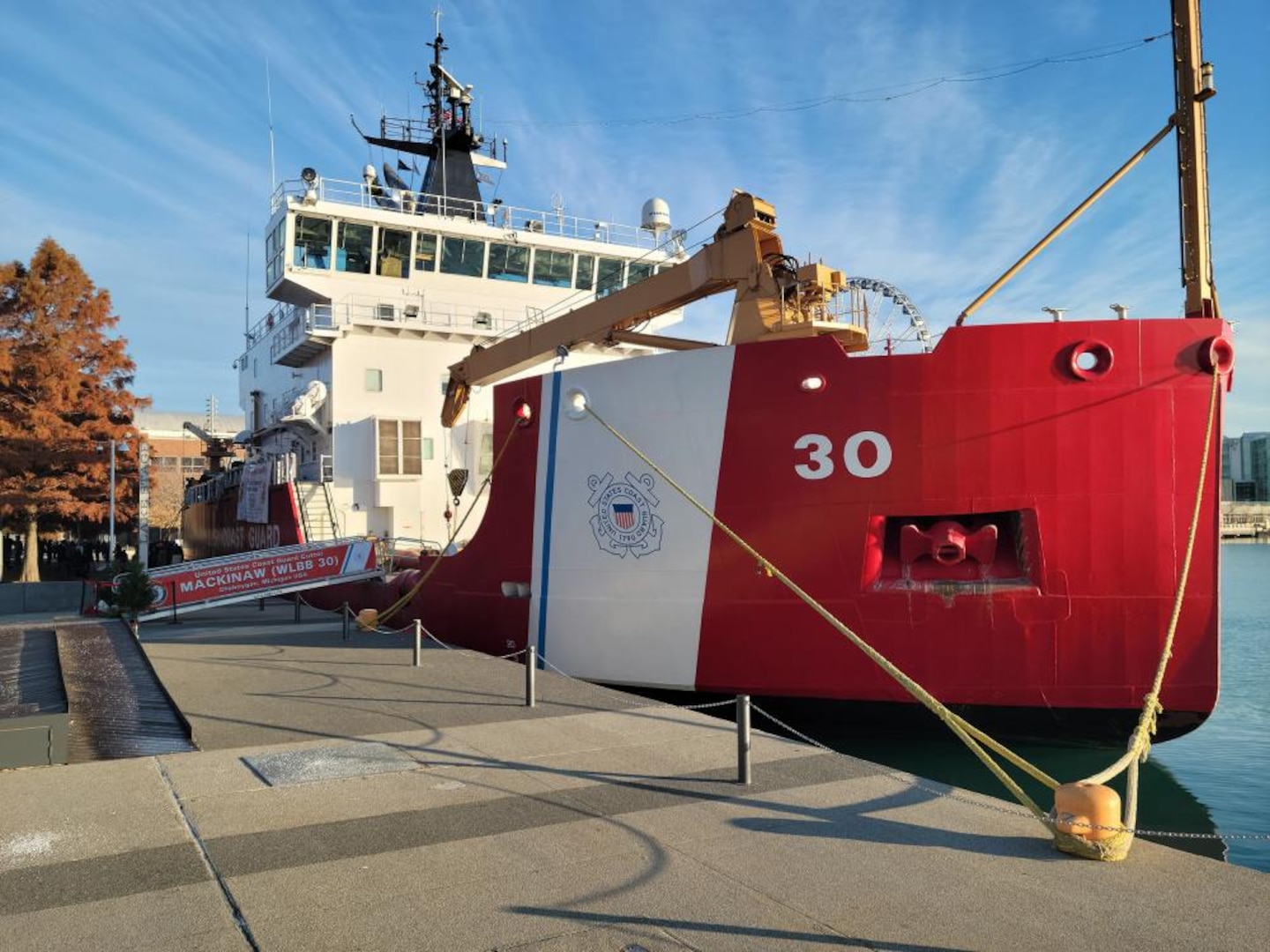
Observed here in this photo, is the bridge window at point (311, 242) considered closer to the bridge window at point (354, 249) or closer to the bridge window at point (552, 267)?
the bridge window at point (354, 249)

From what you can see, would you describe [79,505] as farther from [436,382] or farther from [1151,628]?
[1151,628]

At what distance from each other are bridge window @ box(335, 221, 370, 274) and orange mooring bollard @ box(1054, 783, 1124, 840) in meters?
16.6

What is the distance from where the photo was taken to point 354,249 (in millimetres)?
18625

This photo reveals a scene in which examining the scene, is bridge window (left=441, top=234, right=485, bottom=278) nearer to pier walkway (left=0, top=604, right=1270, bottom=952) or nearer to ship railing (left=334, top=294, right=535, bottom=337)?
ship railing (left=334, top=294, right=535, bottom=337)

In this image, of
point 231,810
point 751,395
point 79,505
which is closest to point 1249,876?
point 231,810

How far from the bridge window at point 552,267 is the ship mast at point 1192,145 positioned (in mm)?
12394

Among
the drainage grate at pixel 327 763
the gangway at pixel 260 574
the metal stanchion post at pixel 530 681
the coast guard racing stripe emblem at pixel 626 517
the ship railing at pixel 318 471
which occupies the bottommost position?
the drainage grate at pixel 327 763

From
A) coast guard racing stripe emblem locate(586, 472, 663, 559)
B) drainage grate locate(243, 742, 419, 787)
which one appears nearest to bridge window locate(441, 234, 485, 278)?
coast guard racing stripe emblem locate(586, 472, 663, 559)

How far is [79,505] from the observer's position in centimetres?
2608

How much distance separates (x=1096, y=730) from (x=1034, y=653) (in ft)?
3.02

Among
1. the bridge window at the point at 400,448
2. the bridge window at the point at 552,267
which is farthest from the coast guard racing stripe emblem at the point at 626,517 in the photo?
the bridge window at the point at 552,267

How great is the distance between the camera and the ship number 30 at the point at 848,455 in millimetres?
8719

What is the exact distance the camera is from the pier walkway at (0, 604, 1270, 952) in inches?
149

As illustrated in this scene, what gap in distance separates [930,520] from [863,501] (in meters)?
0.63
